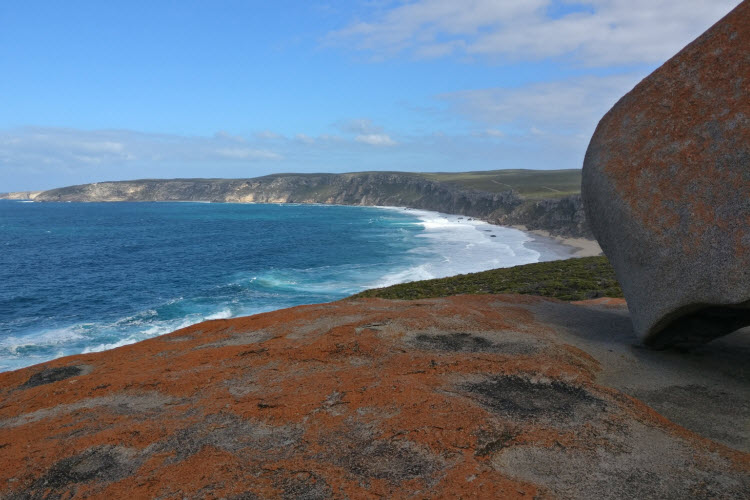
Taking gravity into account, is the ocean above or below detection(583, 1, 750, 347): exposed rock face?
below

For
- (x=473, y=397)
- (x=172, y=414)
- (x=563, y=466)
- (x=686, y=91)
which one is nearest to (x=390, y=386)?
(x=473, y=397)

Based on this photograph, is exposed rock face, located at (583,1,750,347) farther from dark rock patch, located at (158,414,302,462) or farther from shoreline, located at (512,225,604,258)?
shoreline, located at (512,225,604,258)

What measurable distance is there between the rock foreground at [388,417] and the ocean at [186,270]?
75.3 ft

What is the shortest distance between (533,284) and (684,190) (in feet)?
75.4

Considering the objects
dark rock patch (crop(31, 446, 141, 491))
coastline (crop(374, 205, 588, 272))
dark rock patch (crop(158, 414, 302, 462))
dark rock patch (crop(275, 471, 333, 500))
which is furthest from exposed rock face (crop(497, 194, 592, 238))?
dark rock patch (crop(31, 446, 141, 491))

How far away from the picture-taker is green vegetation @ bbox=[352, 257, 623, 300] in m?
32.0

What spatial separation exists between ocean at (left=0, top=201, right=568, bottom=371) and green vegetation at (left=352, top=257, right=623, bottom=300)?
11164 mm

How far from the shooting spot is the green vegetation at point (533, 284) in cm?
3200

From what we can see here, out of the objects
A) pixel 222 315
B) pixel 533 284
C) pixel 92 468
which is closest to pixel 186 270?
pixel 222 315

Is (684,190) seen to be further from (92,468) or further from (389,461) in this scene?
(92,468)

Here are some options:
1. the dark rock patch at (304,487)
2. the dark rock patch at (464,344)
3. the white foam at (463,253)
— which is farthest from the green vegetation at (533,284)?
the dark rock patch at (304,487)

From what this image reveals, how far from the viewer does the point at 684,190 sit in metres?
12.9

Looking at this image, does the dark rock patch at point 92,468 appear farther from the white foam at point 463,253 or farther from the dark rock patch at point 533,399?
the white foam at point 463,253

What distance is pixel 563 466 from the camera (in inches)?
334
